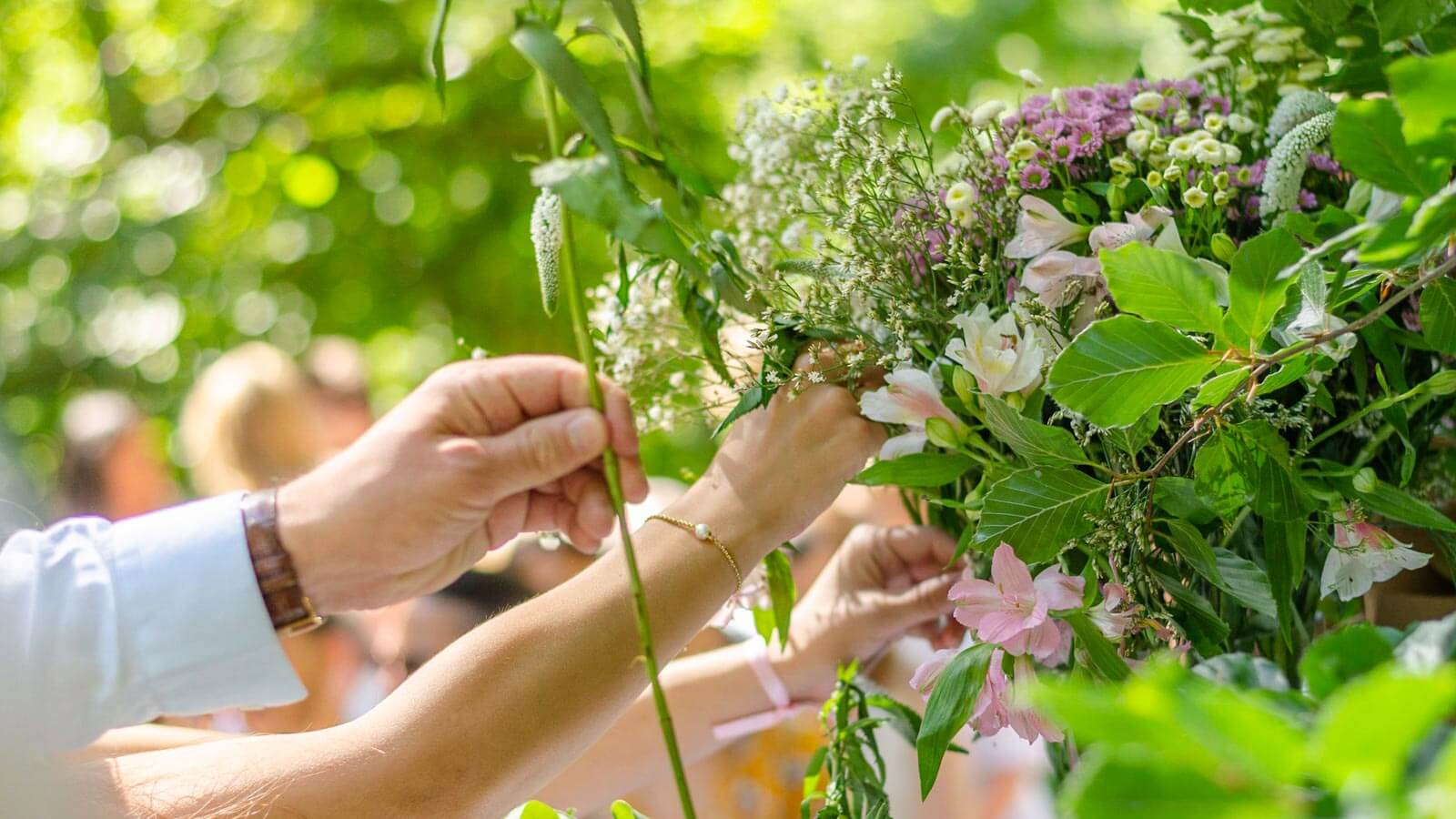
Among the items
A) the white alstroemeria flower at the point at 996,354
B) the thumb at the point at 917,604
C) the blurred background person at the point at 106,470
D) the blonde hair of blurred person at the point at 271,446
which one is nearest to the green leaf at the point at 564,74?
the white alstroemeria flower at the point at 996,354

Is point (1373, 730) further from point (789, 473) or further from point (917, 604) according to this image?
point (917, 604)

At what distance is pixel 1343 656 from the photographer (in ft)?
1.04

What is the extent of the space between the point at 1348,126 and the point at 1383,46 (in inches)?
13.4

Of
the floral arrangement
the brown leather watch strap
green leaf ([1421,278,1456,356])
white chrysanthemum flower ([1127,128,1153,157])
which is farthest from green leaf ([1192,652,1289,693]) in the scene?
the brown leather watch strap

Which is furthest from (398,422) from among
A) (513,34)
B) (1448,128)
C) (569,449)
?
(1448,128)

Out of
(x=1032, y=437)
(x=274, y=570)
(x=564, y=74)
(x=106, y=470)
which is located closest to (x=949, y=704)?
(x=1032, y=437)

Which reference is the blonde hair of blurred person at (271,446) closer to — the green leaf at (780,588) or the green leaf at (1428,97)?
the green leaf at (780,588)

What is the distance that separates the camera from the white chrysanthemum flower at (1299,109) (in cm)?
60

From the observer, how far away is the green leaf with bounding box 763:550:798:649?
0.77 metres

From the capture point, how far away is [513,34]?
0.47 meters

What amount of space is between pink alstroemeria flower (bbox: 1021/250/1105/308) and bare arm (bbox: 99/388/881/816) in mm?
169

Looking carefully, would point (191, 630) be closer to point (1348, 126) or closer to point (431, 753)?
point (431, 753)

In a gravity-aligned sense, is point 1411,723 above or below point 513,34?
below

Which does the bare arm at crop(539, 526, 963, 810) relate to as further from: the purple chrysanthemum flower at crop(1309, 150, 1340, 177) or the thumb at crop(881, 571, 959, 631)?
the purple chrysanthemum flower at crop(1309, 150, 1340, 177)
